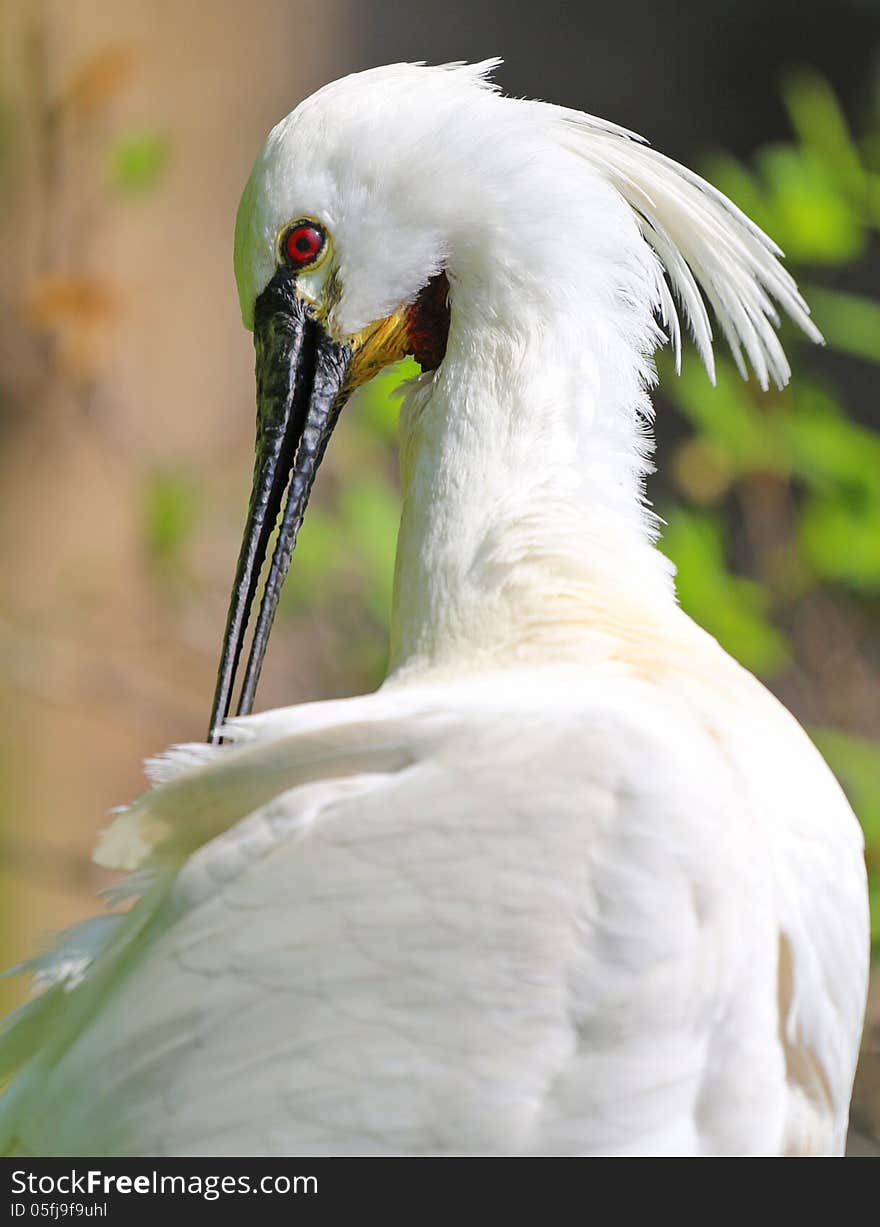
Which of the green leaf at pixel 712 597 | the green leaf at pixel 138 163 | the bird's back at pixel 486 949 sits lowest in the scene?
the bird's back at pixel 486 949

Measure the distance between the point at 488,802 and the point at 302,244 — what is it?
541 mm

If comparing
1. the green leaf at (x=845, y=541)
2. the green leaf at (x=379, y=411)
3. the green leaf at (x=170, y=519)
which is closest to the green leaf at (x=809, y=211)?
the green leaf at (x=845, y=541)

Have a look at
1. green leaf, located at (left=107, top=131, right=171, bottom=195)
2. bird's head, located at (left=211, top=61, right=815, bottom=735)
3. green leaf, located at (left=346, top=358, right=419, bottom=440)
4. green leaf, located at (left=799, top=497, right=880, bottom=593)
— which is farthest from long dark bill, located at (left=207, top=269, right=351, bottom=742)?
green leaf, located at (left=107, top=131, right=171, bottom=195)

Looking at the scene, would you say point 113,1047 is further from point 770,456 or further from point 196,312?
point 196,312

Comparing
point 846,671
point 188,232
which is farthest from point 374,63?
point 846,671

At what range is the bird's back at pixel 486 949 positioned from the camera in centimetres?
105

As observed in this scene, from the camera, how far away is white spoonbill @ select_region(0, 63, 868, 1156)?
3.47 ft

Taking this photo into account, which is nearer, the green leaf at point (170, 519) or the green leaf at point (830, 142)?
the green leaf at point (830, 142)

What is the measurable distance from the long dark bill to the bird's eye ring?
0.02 metres

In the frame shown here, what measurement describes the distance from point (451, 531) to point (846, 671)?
171 cm

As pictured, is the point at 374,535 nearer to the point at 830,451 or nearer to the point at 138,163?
the point at 830,451

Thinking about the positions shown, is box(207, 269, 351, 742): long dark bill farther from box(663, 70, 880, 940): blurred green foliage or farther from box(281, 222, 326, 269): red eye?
box(663, 70, 880, 940): blurred green foliage

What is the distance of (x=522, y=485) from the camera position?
1.32 metres

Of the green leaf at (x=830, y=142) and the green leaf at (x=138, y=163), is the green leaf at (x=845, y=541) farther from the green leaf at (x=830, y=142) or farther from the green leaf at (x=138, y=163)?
the green leaf at (x=138, y=163)
